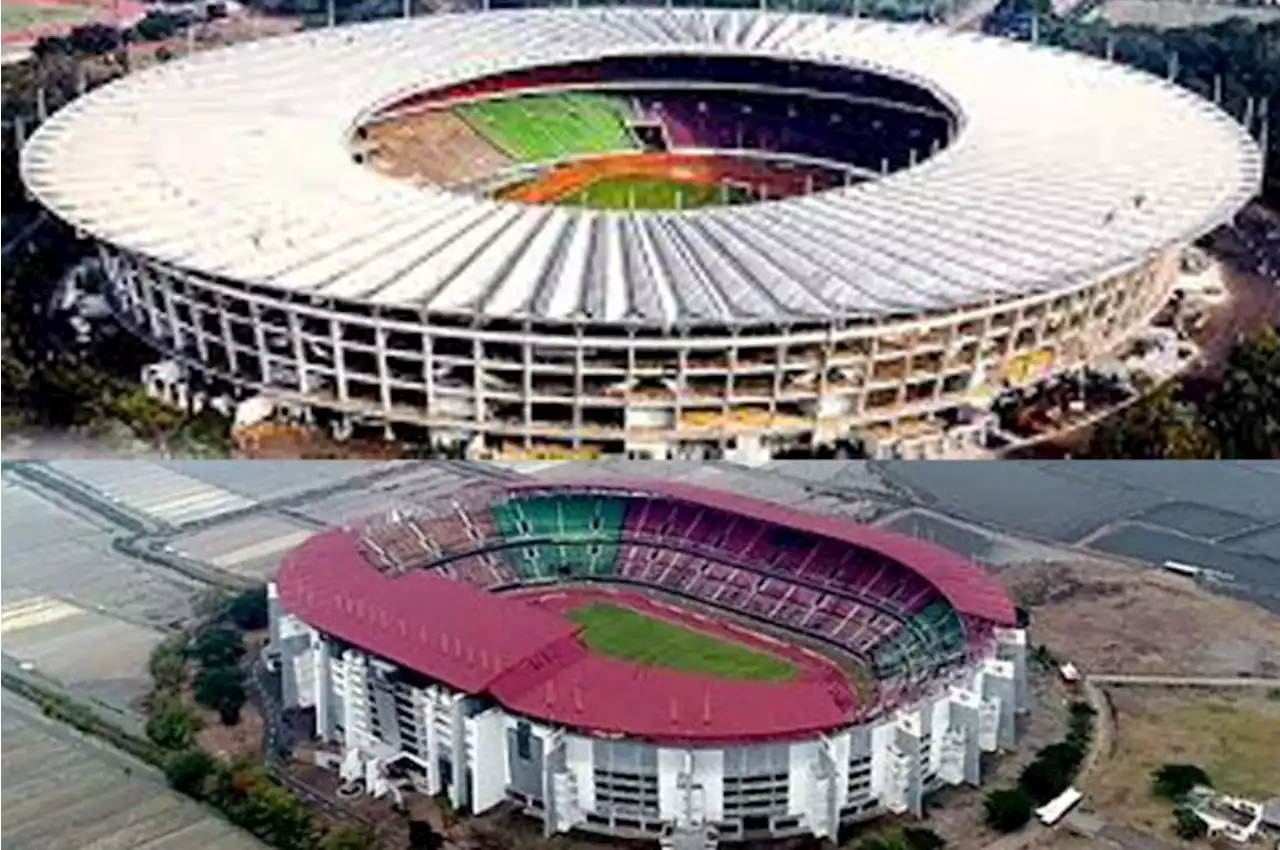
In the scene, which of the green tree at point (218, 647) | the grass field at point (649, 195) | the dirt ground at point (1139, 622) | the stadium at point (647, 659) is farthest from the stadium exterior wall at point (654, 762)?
the grass field at point (649, 195)

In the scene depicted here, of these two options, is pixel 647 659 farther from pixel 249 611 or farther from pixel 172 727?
pixel 249 611

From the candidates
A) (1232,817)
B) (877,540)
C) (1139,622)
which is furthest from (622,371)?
(1232,817)

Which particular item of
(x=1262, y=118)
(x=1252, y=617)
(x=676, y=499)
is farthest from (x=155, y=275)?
(x=1262, y=118)

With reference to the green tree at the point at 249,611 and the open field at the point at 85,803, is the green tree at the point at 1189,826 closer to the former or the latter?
the open field at the point at 85,803

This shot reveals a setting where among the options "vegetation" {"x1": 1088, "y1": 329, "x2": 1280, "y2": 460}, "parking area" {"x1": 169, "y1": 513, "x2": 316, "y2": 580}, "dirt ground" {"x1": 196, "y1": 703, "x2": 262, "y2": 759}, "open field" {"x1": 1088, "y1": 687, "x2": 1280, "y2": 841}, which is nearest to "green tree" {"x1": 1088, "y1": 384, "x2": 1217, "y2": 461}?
"vegetation" {"x1": 1088, "y1": 329, "x2": 1280, "y2": 460}

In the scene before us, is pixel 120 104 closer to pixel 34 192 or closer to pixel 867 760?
pixel 34 192

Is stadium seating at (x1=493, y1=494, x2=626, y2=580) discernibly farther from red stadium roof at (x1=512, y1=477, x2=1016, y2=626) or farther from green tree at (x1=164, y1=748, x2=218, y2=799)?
green tree at (x1=164, y1=748, x2=218, y2=799)
